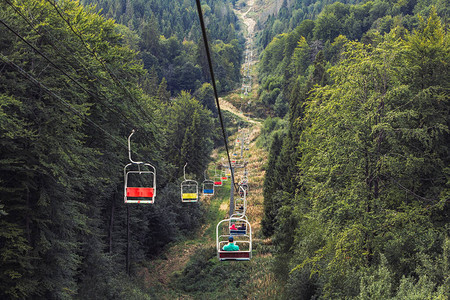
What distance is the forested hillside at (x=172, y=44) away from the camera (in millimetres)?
101000

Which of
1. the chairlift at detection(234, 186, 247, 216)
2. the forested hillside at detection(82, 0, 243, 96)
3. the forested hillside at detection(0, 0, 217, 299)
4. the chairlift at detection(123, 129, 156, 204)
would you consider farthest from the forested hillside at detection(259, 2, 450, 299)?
the forested hillside at detection(82, 0, 243, 96)

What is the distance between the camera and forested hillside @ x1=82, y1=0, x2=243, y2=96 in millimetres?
101000

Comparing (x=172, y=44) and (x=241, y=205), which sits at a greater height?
(x=172, y=44)

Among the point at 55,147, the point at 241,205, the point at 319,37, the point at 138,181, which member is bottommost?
the point at 241,205

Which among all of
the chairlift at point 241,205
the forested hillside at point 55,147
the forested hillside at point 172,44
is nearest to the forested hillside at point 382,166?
the chairlift at point 241,205

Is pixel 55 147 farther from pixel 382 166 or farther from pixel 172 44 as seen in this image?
pixel 172 44

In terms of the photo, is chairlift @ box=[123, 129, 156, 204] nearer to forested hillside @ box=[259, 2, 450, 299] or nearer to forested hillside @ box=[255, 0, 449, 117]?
forested hillside @ box=[259, 2, 450, 299]

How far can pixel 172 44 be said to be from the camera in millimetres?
109312

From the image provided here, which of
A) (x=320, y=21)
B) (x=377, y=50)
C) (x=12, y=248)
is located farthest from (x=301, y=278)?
(x=320, y=21)

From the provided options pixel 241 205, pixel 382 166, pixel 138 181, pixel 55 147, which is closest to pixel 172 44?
pixel 241 205

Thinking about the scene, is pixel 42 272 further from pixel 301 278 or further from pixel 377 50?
pixel 377 50

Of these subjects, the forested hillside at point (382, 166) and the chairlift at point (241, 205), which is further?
the forested hillside at point (382, 166)

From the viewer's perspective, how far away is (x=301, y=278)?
65.4ft

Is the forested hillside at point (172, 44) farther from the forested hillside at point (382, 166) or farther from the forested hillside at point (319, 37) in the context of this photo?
the forested hillside at point (382, 166)
